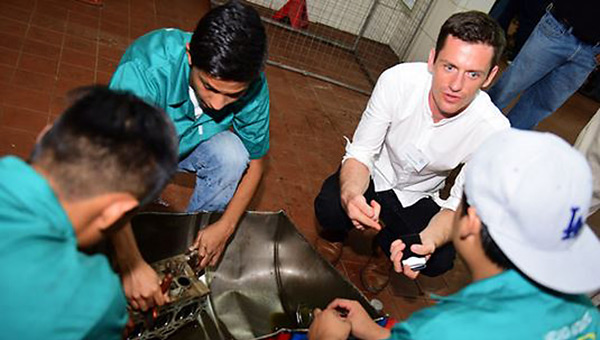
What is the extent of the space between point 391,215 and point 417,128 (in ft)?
1.14

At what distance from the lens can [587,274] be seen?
0.81m

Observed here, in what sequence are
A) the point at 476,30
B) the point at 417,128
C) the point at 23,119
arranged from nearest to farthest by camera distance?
the point at 476,30 < the point at 417,128 < the point at 23,119

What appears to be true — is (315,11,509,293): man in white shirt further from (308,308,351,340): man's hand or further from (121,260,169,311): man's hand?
(121,260,169,311): man's hand

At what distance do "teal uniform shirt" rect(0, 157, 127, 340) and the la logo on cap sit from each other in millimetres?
785

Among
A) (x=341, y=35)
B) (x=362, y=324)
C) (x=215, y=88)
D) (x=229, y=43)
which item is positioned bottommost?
(x=341, y=35)

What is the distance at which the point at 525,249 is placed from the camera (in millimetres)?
781

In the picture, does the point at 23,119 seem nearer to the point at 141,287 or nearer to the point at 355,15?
the point at 141,287

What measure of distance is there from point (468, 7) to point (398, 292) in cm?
264

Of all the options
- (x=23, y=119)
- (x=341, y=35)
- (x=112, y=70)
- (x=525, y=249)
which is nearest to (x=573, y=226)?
(x=525, y=249)

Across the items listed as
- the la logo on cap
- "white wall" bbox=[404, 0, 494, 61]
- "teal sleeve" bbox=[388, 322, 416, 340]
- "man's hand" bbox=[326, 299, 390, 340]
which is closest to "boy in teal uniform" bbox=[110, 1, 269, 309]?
"man's hand" bbox=[326, 299, 390, 340]

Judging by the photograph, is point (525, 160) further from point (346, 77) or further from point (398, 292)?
point (346, 77)

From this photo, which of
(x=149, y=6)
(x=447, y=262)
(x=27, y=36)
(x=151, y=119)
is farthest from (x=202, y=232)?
(x=149, y=6)

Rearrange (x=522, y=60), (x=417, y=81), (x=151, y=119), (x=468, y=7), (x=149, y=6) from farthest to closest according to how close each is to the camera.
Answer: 1. (x=468, y=7)
2. (x=149, y=6)
3. (x=522, y=60)
4. (x=417, y=81)
5. (x=151, y=119)

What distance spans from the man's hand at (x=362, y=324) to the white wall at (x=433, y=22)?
301cm
